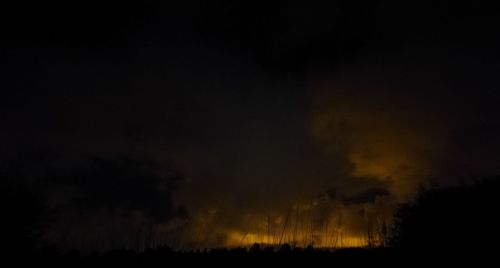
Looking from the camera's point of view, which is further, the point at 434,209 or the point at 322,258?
the point at 434,209

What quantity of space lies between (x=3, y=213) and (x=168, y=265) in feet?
48.9

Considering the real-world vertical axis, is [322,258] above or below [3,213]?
below

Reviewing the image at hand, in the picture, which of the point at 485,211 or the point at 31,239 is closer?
the point at 485,211

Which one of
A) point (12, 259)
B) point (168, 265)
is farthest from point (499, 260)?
point (12, 259)

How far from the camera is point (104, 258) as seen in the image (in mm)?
13406

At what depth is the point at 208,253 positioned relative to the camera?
13.7 meters

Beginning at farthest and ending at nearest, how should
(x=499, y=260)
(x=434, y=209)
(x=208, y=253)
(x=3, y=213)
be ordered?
(x=3, y=213) < (x=434, y=209) < (x=208, y=253) < (x=499, y=260)

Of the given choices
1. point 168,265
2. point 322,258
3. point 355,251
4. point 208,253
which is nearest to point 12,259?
point 168,265

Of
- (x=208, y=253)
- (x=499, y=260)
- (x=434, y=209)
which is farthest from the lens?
(x=434, y=209)

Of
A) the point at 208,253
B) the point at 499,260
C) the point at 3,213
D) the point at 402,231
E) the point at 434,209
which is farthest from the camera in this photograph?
the point at 3,213

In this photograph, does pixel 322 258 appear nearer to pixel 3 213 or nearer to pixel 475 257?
pixel 475 257

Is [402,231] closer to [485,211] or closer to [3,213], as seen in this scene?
[485,211]

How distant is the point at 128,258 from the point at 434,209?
34.5 feet

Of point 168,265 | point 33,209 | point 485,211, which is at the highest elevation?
point 33,209
